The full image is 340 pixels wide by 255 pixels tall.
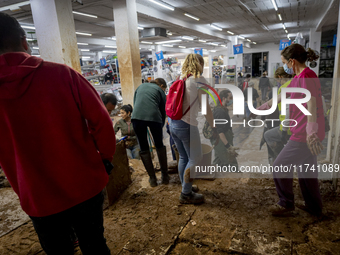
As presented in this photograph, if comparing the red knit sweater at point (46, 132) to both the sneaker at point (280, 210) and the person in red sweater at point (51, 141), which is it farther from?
the sneaker at point (280, 210)

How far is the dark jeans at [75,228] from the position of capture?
1.25m

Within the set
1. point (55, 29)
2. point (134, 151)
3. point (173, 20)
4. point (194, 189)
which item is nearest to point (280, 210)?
point (194, 189)

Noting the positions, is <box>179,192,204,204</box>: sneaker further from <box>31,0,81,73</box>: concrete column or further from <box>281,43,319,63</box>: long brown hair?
<box>31,0,81,73</box>: concrete column

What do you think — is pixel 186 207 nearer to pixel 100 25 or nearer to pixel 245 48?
pixel 100 25

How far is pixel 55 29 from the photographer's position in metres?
4.84

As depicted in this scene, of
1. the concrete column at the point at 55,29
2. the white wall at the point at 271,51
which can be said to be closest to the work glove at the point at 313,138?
the concrete column at the point at 55,29

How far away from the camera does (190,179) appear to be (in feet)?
8.33

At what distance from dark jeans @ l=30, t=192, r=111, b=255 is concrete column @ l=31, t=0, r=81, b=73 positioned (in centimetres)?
439

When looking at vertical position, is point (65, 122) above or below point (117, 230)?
Result: above

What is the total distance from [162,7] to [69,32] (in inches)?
158

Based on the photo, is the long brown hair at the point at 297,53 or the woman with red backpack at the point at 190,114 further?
the woman with red backpack at the point at 190,114

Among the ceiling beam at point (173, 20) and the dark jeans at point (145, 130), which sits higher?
the ceiling beam at point (173, 20)

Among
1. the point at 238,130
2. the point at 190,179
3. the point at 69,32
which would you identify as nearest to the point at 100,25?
the point at 69,32

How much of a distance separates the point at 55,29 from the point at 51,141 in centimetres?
459
